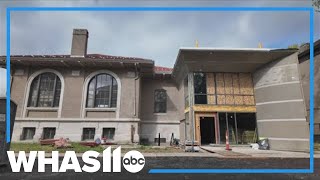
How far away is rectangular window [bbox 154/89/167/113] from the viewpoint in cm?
2120

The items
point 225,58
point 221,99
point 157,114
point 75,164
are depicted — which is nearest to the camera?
point 75,164

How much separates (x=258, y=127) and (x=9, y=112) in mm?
16151

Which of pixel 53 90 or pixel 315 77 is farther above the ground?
pixel 315 77

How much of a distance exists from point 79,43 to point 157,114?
30.9 feet

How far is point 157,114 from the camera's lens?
822 inches

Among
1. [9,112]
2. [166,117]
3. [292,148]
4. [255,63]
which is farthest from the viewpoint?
[166,117]

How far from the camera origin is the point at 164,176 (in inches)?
251

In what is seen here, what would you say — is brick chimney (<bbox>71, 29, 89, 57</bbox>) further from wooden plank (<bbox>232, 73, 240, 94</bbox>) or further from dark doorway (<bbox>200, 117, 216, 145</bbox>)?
wooden plank (<bbox>232, 73, 240, 94</bbox>)

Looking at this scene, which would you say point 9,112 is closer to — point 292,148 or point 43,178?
point 43,178

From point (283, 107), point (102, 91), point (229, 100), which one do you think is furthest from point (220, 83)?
point (102, 91)

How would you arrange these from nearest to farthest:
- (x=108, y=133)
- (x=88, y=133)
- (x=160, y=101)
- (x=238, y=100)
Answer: (x=238, y=100) < (x=88, y=133) < (x=108, y=133) < (x=160, y=101)

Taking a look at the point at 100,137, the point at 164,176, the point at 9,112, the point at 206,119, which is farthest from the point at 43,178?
the point at 206,119

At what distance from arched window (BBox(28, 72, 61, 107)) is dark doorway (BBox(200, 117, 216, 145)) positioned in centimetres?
1205

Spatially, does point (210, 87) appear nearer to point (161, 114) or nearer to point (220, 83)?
point (220, 83)
